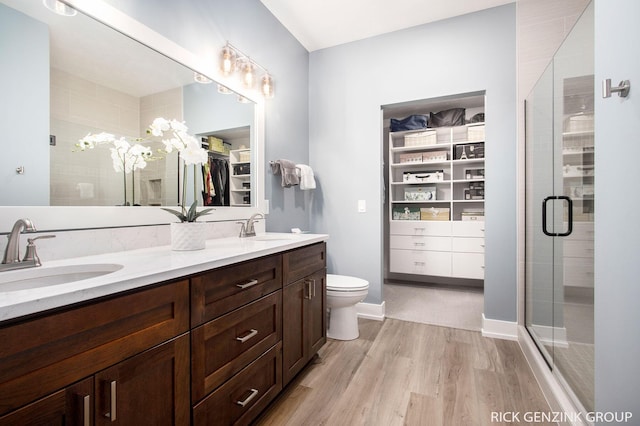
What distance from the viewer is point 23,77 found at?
3.32ft

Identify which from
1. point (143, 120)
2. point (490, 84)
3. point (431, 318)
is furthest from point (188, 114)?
point (431, 318)

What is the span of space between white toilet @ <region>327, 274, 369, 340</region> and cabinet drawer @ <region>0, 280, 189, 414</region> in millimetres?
1392

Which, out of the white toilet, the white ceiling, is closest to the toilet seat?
the white toilet

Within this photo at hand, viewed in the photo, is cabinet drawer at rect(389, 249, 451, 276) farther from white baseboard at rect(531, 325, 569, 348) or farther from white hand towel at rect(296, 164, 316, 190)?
white hand towel at rect(296, 164, 316, 190)

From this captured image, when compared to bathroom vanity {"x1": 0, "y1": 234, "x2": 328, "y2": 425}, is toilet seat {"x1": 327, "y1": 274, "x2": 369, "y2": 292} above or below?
below

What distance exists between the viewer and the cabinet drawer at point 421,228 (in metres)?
3.64

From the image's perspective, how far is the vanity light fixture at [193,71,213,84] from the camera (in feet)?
5.50

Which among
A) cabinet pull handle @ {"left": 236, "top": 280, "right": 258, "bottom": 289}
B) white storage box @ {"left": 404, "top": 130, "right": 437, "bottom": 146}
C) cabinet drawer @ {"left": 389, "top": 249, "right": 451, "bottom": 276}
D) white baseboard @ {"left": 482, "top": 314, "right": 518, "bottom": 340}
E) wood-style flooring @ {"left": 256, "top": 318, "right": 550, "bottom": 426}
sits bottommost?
wood-style flooring @ {"left": 256, "top": 318, "right": 550, "bottom": 426}

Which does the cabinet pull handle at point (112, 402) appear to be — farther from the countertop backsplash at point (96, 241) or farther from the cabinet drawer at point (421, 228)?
the cabinet drawer at point (421, 228)

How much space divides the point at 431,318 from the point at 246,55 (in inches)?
108

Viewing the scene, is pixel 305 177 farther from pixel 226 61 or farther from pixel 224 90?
pixel 226 61

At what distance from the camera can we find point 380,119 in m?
2.70

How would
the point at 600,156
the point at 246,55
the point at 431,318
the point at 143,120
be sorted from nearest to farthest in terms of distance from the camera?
the point at 600,156, the point at 143,120, the point at 246,55, the point at 431,318

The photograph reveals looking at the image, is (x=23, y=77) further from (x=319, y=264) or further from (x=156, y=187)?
(x=319, y=264)
